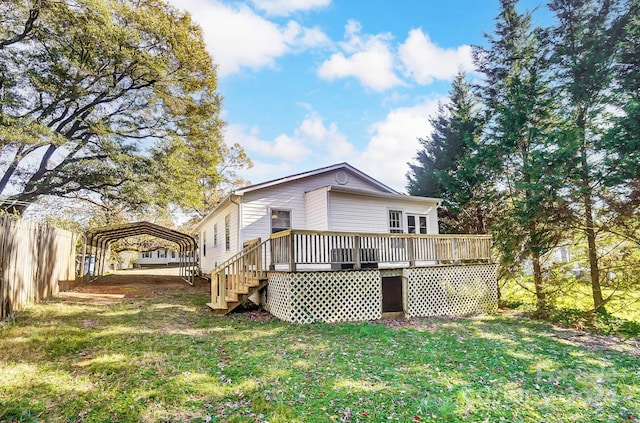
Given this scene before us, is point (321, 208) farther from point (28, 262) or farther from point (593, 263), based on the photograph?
point (593, 263)

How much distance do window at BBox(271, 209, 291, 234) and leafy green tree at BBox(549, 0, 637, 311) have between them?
9047mm

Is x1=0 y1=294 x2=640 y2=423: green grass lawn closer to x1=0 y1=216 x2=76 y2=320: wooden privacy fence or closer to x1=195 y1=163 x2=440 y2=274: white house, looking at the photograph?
x1=0 y1=216 x2=76 y2=320: wooden privacy fence

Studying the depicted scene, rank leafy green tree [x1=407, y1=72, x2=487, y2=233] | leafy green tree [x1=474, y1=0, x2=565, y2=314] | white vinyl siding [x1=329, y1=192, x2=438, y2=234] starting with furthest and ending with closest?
leafy green tree [x1=407, y1=72, x2=487, y2=233]
white vinyl siding [x1=329, y1=192, x2=438, y2=234]
leafy green tree [x1=474, y1=0, x2=565, y2=314]

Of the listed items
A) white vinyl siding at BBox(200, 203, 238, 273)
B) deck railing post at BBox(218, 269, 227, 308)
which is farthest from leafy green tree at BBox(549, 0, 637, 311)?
white vinyl siding at BBox(200, 203, 238, 273)

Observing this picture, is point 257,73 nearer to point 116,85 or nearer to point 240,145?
point 116,85

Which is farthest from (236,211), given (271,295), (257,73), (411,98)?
(411,98)

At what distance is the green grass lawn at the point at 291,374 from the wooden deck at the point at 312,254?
143 centimetres

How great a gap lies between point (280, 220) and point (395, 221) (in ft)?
15.5

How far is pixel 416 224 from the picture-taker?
46.1 feet

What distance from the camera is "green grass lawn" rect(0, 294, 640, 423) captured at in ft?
12.2

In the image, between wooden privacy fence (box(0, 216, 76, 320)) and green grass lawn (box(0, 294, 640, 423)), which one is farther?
wooden privacy fence (box(0, 216, 76, 320))

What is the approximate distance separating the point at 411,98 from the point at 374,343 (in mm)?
12926

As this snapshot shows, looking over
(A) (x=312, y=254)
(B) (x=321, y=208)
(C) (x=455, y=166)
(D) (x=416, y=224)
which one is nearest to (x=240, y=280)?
(A) (x=312, y=254)

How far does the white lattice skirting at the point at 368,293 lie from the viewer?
27.6 feet
